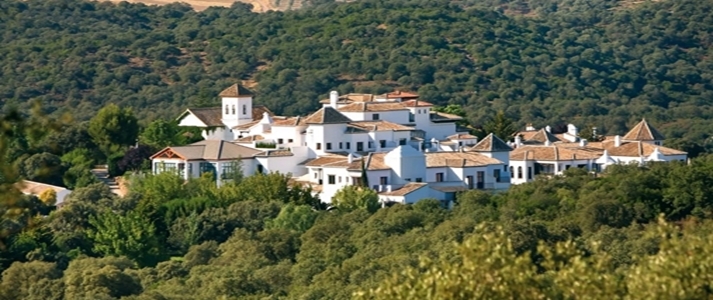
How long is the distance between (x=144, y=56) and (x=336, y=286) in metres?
55.7

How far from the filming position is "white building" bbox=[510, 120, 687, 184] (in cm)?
5431

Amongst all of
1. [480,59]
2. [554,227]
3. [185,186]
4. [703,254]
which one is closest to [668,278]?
[703,254]

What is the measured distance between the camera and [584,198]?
4756cm

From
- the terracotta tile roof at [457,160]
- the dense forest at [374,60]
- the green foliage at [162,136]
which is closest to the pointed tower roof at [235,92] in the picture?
the green foliage at [162,136]

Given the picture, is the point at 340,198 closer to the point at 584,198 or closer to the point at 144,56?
the point at 584,198

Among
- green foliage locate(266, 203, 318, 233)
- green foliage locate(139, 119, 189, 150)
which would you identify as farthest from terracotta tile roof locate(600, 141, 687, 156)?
green foliage locate(139, 119, 189, 150)

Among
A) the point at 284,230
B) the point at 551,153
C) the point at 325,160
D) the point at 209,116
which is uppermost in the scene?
the point at 209,116

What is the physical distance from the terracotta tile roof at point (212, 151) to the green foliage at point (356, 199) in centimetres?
396

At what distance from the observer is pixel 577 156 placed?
54.7 meters

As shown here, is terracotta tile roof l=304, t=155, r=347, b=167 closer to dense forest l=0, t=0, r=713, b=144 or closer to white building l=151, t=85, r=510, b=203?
white building l=151, t=85, r=510, b=203

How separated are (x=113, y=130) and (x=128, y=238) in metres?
9.94

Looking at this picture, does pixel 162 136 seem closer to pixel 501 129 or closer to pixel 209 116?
pixel 209 116

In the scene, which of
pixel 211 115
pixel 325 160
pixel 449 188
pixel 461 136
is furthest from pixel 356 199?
pixel 211 115

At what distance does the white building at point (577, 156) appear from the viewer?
178 feet
